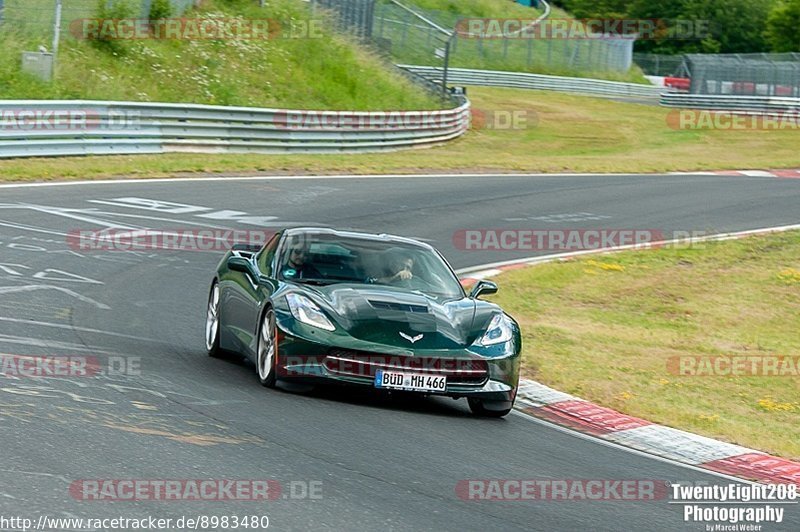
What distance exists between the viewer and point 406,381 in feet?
30.3

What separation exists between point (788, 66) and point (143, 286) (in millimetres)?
47557

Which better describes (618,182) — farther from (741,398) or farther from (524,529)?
(524,529)

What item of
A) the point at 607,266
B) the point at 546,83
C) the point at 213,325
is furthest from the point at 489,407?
the point at 546,83

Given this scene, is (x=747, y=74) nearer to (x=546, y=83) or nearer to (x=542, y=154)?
(x=546, y=83)

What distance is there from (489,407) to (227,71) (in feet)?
90.6

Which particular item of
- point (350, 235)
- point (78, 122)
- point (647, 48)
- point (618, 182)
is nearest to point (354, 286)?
point (350, 235)

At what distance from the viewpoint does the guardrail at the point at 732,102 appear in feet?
177

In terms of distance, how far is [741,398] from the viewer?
12352 millimetres

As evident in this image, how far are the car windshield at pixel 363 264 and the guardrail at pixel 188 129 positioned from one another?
13619 millimetres

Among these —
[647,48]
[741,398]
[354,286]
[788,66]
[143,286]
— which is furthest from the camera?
[647,48]

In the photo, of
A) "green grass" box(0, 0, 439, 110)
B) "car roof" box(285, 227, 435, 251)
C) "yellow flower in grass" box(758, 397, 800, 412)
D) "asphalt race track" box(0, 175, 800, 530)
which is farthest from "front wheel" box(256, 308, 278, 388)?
"green grass" box(0, 0, 439, 110)

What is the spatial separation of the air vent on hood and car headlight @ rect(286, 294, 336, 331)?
396 mm

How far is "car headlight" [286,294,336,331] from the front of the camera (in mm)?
9430

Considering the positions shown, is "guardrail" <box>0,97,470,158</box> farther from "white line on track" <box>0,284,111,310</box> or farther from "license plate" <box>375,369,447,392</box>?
"license plate" <box>375,369,447,392</box>
